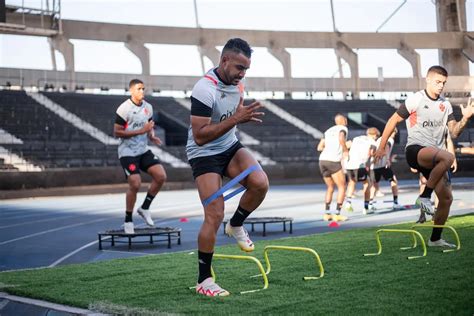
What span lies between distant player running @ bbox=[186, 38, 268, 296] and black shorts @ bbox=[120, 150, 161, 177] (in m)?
5.57

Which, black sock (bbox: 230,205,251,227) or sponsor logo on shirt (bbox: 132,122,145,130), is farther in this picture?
sponsor logo on shirt (bbox: 132,122,145,130)

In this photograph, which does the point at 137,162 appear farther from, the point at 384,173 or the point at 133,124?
the point at 384,173

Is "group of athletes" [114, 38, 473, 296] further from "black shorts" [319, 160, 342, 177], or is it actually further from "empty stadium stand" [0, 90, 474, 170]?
"empty stadium stand" [0, 90, 474, 170]

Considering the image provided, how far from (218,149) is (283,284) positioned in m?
1.42

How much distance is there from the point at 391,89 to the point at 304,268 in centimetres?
4552

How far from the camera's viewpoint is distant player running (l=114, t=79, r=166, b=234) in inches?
480

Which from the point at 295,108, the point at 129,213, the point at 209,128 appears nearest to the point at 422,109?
the point at 209,128

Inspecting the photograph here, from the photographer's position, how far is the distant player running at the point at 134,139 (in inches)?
480

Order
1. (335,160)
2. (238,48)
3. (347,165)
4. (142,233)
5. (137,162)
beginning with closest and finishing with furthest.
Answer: (238,48) < (142,233) < (137,162) < (335,160) < (347,165)

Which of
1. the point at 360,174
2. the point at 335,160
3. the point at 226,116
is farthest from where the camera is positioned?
the point at 360,174

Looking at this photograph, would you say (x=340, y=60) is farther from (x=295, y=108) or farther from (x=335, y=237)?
(x=335, y=237)

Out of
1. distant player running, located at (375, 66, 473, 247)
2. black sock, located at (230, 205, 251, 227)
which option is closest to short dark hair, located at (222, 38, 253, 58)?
black sock, located at (230, 205, 251, 227)

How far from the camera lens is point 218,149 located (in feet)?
22.4

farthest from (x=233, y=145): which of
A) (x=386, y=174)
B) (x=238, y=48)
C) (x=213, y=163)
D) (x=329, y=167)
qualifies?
(x=386, y=174)
